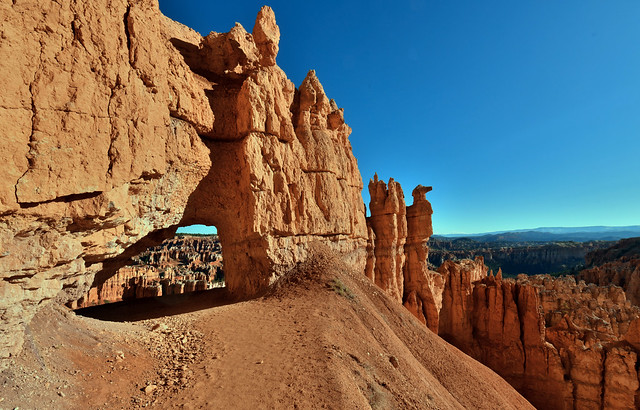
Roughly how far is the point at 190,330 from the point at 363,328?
6722 mm

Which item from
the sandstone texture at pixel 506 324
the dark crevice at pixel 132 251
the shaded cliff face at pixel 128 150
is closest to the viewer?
the shaded cliff face at pixel 128 150

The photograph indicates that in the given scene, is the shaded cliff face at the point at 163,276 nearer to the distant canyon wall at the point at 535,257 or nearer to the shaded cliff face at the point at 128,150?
the shaded cliff face at the point at 128,150

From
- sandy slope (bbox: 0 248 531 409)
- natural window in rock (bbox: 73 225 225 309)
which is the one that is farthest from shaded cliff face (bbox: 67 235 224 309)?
sandy slope (bbox: 0 248 531 409)

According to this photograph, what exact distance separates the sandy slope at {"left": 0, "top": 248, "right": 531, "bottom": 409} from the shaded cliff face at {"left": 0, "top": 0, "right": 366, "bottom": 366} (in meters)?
1.27

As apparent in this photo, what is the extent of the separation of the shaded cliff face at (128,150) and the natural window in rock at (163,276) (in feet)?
30.4

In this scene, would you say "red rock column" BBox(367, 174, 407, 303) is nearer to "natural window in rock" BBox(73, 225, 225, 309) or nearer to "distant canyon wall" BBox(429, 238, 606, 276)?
"natural window in rock" BBox(73, 225, 225, 309)

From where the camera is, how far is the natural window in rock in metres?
26.5

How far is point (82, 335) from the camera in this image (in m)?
8.52

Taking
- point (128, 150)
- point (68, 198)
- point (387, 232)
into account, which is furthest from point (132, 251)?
point (387, 232)

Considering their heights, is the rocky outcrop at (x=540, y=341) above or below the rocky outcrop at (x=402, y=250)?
below

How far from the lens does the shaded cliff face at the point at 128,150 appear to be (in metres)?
6.47

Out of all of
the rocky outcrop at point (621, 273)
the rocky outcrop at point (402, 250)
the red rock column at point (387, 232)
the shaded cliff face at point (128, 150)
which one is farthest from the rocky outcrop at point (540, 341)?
the rocky outcrop at point (621, 273)

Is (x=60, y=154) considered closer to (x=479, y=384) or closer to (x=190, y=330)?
(x=190, y=330)

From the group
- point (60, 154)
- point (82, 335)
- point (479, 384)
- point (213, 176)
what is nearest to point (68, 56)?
point (60, 154)
